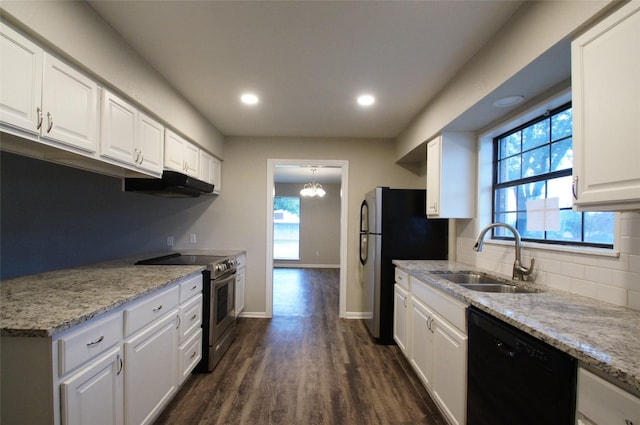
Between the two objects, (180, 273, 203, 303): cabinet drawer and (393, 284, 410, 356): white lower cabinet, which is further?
(393, 284, 410, 356): white lower cabinet

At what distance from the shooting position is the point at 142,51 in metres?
1.82

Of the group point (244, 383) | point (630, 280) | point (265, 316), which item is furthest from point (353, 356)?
point (630, 280)

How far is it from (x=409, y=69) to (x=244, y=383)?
2.74 m

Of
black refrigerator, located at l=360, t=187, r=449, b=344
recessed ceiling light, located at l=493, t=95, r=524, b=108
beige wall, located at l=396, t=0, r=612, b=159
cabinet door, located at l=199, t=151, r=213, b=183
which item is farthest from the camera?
cabinet door, located at l=199, t=151, r=213, b=183

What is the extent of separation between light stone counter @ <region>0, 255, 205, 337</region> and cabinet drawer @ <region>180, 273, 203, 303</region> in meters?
0.07

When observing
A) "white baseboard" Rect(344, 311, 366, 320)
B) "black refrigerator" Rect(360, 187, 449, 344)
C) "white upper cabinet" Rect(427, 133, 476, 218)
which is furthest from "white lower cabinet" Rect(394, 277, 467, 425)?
"white baseboard" Rect(344, 311, 366, 320)

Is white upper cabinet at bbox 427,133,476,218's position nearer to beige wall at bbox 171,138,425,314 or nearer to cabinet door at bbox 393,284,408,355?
cabinet door at bbox 393,284,408,355

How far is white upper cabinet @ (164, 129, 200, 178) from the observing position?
237 cm

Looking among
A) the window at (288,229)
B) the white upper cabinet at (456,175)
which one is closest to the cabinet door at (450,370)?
the white upper cabinet at (456,175)

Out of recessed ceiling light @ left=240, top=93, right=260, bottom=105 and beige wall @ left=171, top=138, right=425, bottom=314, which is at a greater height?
recessed ceiling light @ left=240, top=93, right=260, bottom=105

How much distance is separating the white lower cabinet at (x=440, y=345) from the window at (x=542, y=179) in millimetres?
834

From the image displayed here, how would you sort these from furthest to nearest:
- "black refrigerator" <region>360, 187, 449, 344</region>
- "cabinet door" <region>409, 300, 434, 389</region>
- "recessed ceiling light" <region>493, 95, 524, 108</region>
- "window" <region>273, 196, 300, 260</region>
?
1. "window" <region>273, 196, 300, 260</region>
2. "black refrigerator" <region>360, 187, 449, 344</region>
3. "cabinet door" <region>409, 300, 434, 389</region>
4. "recessed ceiling light" <region>493, 95, 524, 108</region>

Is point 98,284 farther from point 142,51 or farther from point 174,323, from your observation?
point 142,51

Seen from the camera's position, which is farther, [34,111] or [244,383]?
[244,383]
